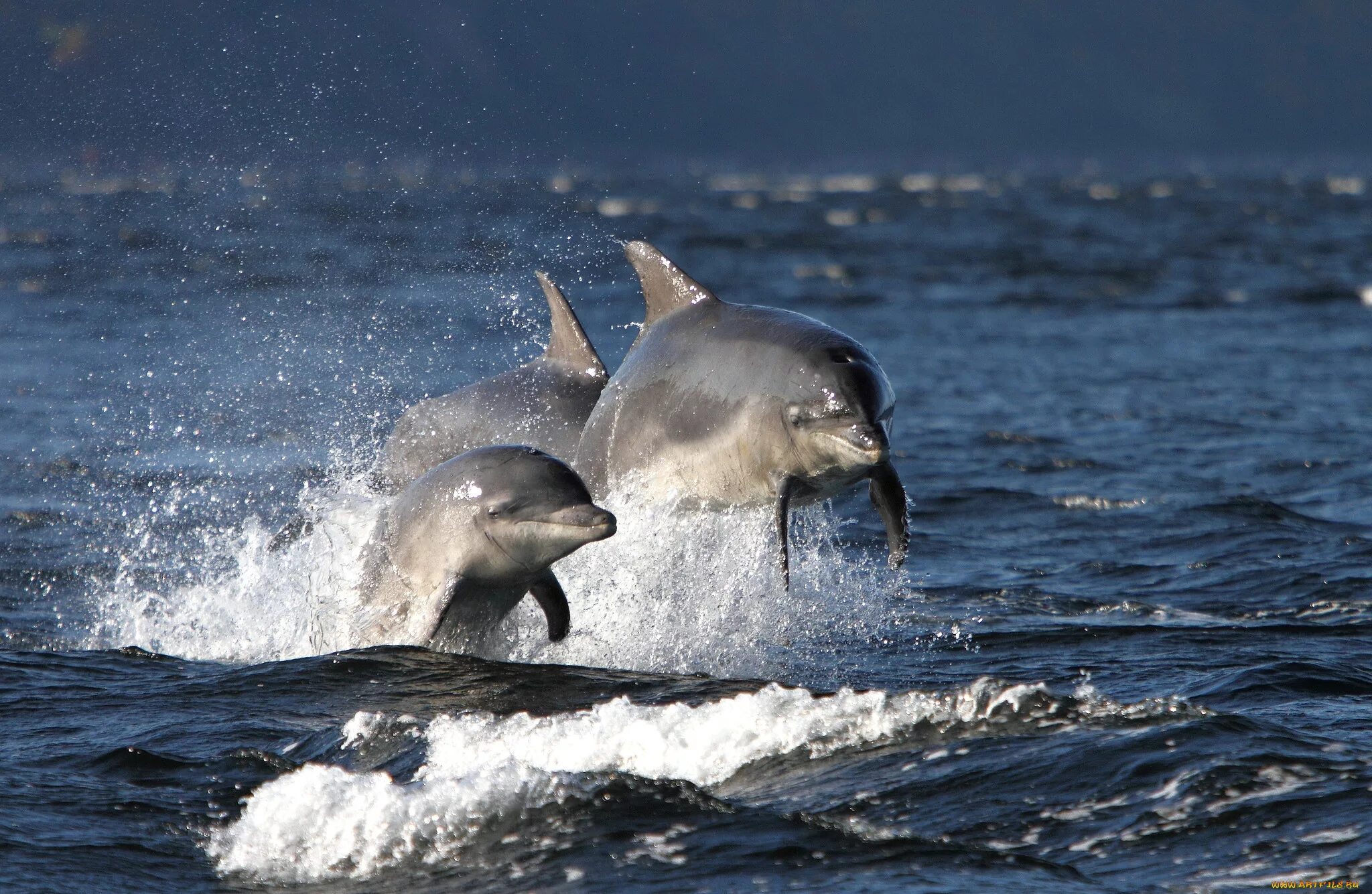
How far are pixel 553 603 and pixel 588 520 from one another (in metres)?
0.80

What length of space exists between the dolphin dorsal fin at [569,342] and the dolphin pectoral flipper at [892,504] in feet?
10.5

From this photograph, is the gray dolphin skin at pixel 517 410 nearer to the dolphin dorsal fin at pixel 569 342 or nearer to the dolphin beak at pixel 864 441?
the dolphin dorsal fin at pixel 569 342

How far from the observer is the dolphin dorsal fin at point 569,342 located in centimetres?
1164

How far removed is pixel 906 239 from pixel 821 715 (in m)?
45.8

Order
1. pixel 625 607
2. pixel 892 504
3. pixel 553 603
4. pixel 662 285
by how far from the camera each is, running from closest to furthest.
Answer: pixel 892 504 < pixel 553 603 < pixel 625 607 < pixel 662 285

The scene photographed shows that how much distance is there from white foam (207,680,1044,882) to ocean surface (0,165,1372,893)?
0.02 meters

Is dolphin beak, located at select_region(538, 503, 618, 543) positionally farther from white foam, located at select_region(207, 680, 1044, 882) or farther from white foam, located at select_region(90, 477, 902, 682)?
white foam, located at select_region(90, 477, 902, 682)

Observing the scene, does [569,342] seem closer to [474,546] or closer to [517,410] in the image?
[517,410]

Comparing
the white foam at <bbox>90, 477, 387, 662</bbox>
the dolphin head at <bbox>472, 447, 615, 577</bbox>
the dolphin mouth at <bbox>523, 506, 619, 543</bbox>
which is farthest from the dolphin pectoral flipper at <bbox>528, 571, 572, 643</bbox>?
the white foam at <bbox>90, 477, 387, 662</bbox>

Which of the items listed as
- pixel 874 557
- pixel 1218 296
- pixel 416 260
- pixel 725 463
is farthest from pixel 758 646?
pixel 416 260

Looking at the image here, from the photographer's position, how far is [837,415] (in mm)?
8516

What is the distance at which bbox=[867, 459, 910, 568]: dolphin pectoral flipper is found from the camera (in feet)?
28.6

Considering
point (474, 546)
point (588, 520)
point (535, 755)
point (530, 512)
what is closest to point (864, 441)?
point (588, 520)

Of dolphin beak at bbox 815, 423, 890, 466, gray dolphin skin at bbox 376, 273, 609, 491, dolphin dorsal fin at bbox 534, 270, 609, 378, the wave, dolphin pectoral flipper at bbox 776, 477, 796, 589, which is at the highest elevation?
dolphin dorsal fin at bbox 534, 270, 609, 378
